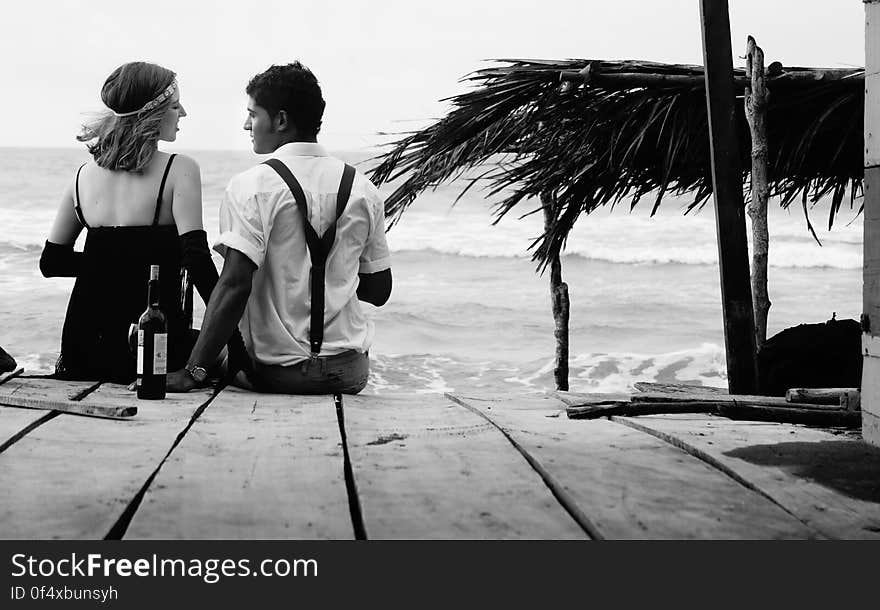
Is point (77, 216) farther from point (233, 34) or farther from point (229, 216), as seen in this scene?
point (233, 34)

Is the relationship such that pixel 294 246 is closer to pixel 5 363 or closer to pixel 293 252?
pixel 293 252

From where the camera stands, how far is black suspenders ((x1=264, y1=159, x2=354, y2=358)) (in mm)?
3912

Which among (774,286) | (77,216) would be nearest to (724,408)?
(77,216)

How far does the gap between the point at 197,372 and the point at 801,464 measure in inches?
84.6

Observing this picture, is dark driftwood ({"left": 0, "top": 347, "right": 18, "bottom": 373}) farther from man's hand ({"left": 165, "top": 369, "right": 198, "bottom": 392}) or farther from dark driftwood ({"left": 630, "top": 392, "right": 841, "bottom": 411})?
dark driftwood ({"left": 630, "top": 392, "right": 841, "bottom": 411})

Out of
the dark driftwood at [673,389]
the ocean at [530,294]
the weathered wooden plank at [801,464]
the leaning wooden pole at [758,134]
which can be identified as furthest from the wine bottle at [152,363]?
the ocean at [530,294]

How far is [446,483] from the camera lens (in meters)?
2.38

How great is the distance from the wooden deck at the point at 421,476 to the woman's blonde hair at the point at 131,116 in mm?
1229

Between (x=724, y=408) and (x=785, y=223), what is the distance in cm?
2143

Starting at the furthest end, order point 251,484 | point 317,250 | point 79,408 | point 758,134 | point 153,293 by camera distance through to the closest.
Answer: point 758,134 < point 317,250 < point 153,293 < point 79,408 < point 251,484

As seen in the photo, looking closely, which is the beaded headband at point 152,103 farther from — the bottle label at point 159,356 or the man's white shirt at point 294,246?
the bottle label at point 159,356

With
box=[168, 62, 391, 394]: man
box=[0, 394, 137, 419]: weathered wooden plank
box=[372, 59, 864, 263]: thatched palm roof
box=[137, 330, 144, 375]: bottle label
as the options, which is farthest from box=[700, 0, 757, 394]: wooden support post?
box=[0, 394, 137, 419]: weathered wooden plank

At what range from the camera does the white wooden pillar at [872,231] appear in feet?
9.01

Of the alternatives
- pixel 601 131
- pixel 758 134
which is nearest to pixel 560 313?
pixel 601 131
